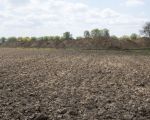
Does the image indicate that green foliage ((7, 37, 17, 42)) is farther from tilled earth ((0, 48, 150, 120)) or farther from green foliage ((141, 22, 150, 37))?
tilled earth ((0, 48, 150, 120))

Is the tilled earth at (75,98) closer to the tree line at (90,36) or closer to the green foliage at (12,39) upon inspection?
the tree line at (90,36)

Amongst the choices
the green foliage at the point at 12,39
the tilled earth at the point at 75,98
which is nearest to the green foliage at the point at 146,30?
the green foliage at the point at 12,39

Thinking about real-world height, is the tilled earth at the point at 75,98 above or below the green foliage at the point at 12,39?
below

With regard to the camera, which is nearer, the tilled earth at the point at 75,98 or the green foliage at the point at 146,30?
the tilled earth at the point at 75,98

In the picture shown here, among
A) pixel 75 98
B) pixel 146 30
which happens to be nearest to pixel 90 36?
pixel 146 30

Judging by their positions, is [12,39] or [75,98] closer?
[75,98]

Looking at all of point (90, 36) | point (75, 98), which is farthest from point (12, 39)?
point (75, 98)

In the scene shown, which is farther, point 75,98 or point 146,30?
point 146,30

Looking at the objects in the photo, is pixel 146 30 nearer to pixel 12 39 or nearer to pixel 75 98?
pixel 12 39

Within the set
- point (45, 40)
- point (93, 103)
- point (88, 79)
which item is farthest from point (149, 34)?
point (93, 103)

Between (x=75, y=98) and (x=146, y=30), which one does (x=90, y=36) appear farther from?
(x=75, y=98)

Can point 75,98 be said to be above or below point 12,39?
below

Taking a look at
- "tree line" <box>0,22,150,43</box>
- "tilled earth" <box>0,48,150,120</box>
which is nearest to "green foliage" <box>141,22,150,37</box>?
"tree line" <box>0,22,150,43</box>

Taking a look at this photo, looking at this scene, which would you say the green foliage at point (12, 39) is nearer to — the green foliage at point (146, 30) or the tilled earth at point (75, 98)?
the green foliage at point (146, 30)
